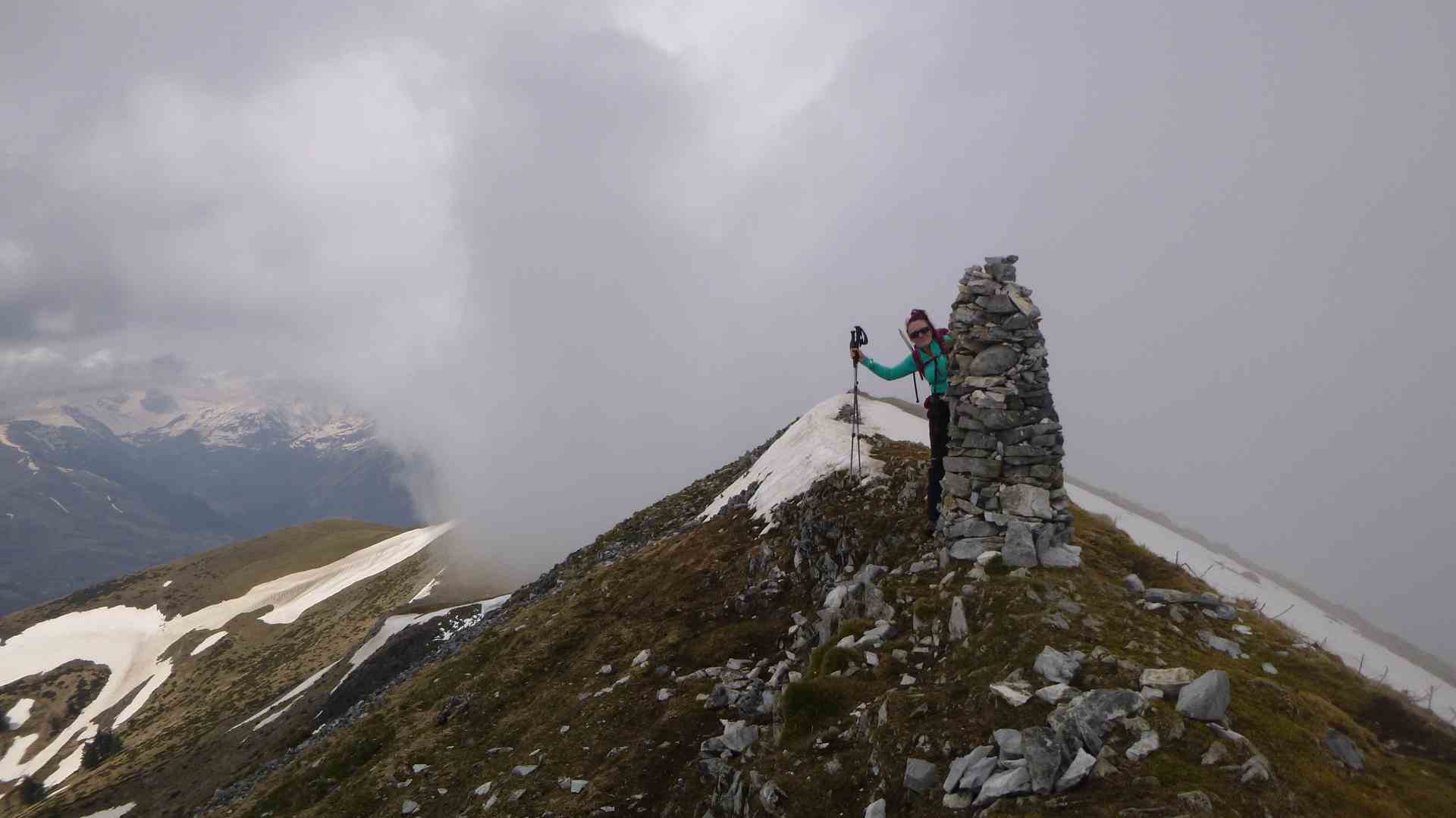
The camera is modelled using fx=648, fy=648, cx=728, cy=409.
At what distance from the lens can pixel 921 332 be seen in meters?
17.9

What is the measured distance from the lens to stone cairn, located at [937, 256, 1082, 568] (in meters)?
15.1

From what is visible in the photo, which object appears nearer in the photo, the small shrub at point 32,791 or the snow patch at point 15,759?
the small shrub at point 32,791

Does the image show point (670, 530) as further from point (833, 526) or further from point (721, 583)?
point (833, 526)

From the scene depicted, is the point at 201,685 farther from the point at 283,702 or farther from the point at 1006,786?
the point at 1006,786

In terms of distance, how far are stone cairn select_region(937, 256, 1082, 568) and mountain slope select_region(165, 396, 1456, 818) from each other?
1099 mm

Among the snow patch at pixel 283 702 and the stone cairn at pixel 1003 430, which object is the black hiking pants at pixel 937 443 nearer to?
the stone cairn at pixel 1003 430

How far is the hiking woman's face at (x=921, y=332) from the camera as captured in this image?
17891 millimetres

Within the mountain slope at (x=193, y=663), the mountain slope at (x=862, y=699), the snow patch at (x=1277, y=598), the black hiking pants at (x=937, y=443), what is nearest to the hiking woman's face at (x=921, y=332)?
the black hiking pants at (x=937, y=443)

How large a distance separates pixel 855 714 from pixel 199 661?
613ft

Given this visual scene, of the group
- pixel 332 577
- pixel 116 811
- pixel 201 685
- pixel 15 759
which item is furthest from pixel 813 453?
pixel 332 577

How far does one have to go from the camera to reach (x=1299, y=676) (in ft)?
39.0

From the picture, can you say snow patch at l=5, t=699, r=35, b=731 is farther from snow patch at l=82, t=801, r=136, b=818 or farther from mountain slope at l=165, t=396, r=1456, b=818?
mountain slope at l=165, t=396, r=1456, b=818

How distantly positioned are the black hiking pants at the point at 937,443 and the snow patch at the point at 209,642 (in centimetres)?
19052

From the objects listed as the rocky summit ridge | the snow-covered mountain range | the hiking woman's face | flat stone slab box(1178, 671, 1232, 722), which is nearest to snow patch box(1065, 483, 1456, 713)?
the snow-covered mountain range
